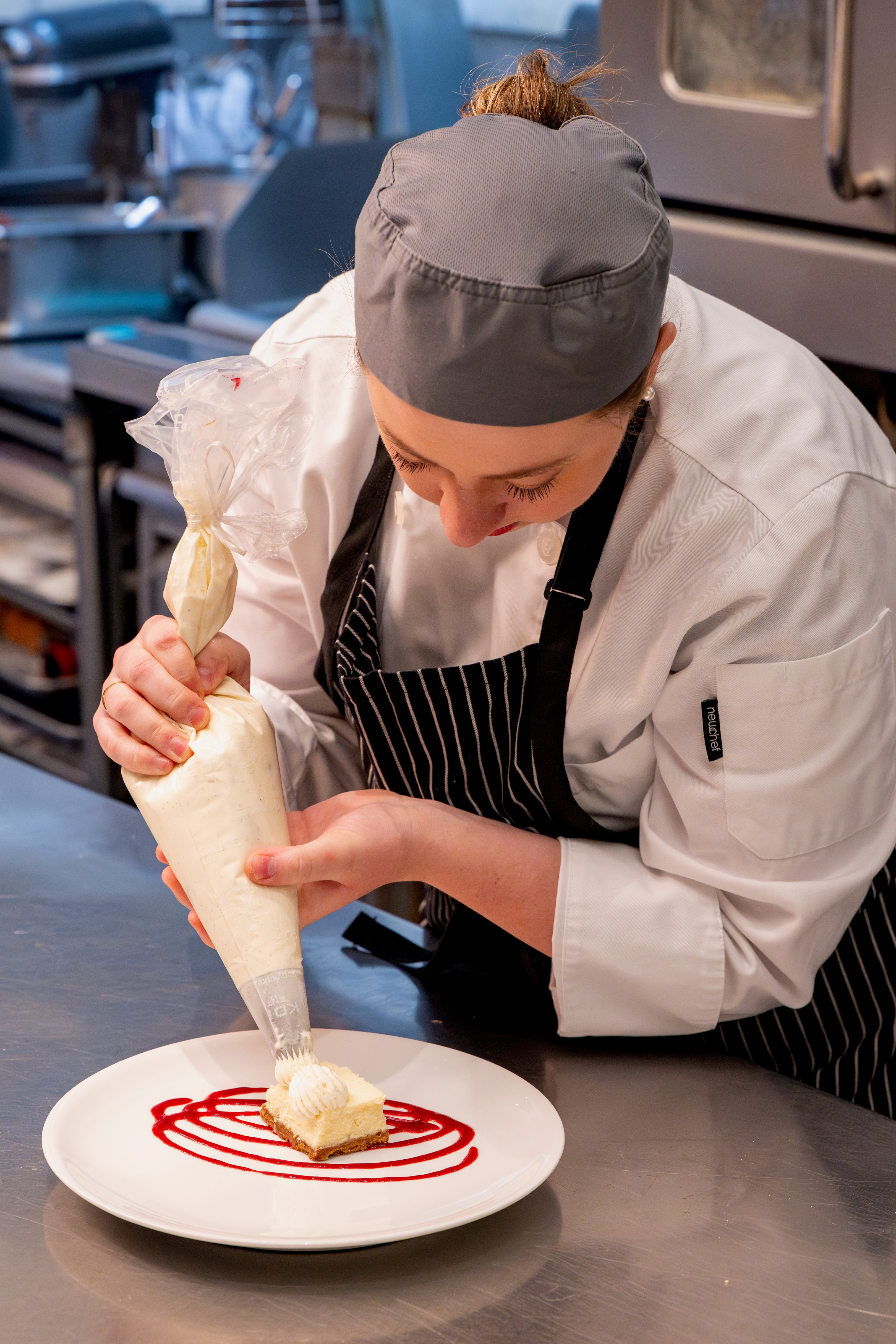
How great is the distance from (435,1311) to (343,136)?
278 cm

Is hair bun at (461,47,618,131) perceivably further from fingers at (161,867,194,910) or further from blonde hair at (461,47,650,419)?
fingers at (161,867,194,910)

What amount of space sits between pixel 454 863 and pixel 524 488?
332 millimetres

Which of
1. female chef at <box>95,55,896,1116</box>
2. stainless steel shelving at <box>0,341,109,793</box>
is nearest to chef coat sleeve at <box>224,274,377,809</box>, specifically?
female chef at <box>95,55,896,1116</box>

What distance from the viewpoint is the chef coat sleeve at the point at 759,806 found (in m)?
1.09

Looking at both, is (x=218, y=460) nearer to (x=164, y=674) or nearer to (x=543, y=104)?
(x=164, y=674)

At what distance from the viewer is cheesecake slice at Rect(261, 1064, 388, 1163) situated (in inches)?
39.4

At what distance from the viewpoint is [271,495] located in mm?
1299

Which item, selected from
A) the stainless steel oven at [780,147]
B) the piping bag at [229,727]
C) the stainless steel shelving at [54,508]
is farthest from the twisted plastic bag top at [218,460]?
the stainless steel shelving at [54,508]

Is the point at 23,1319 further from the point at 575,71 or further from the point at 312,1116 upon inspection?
the point at 575,71

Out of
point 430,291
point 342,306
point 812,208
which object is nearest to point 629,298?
point 430,291

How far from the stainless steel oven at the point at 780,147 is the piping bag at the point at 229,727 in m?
0.75

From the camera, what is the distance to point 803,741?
1101 millimetres

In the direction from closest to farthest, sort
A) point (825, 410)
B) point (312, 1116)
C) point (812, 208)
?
point (312, 1116) < point (825, 410) < point (812, 208)

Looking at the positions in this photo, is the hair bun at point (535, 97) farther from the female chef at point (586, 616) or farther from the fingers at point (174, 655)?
the fingers at point (174, 655)
